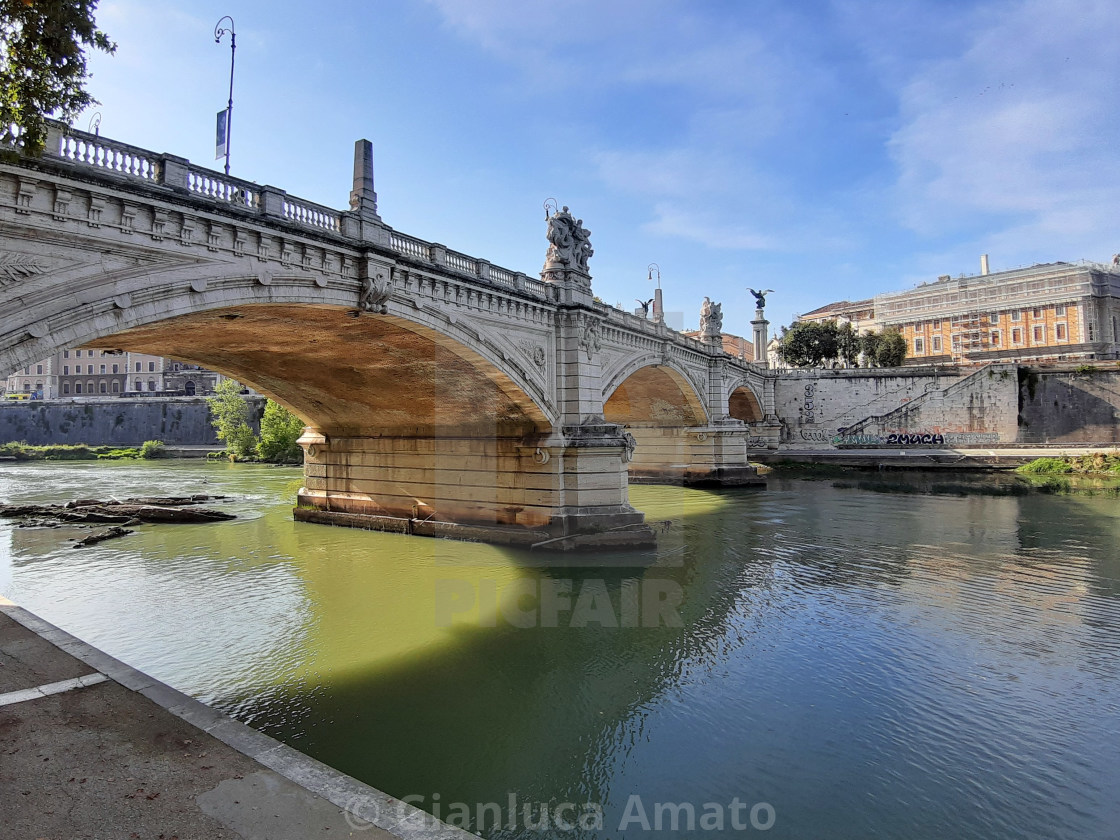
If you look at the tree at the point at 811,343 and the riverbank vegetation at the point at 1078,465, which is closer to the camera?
the riverbank vegetation at the point at 1078,465

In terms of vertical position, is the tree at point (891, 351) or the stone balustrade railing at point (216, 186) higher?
the tree at point (891, 351)

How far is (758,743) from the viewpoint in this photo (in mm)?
7043

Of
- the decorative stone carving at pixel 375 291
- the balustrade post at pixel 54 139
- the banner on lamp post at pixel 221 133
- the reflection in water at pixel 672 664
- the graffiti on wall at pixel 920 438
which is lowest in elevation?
the reflection in water at pixel 672 664

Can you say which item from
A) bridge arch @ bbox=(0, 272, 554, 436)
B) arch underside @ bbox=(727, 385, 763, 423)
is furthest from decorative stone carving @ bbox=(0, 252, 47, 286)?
arch underside @ bbox=(727, 385, 763, 423)

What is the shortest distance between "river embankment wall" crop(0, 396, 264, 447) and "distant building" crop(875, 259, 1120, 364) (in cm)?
6996

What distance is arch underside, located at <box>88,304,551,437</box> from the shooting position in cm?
1310

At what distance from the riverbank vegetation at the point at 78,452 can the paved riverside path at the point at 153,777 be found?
60.0m

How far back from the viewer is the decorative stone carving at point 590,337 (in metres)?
18.7

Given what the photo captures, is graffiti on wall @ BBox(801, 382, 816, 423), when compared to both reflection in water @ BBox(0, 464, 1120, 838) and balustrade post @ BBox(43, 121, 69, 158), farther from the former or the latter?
balustrade post @ BBox(43, 121, 69, 158)

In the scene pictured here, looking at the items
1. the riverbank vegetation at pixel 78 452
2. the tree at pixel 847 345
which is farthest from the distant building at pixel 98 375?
the tree at pixel 847 345

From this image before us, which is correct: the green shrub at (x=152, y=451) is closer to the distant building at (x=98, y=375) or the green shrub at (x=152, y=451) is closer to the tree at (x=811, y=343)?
the distant building at (x=98, y=375)

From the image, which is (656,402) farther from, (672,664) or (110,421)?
(110,421)

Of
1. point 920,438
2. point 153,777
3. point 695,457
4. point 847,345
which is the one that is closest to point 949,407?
point 920,438

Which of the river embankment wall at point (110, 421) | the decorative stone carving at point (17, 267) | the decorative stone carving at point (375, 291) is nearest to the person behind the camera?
the decorative stone carving at point (17, 267)
